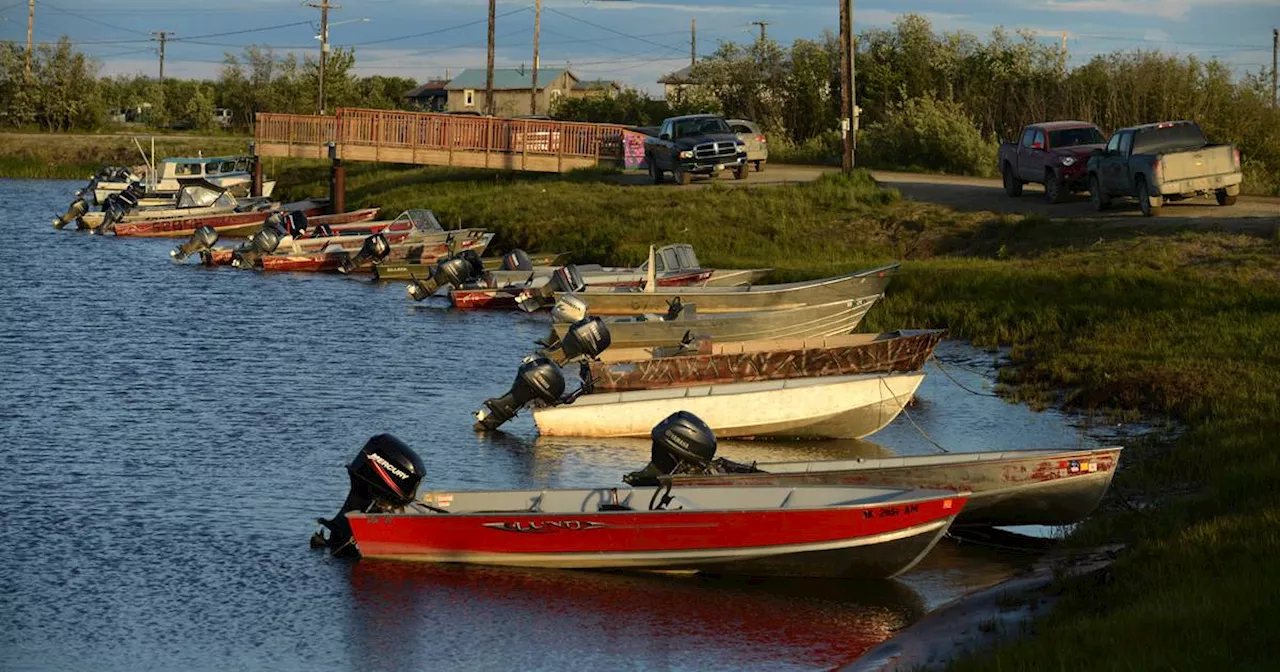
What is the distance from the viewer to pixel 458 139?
5991cm

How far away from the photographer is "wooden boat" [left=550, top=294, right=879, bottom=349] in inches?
1147

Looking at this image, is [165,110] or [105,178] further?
[165,110]

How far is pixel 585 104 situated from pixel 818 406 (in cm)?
6256

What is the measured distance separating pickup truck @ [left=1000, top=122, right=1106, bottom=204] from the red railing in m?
18.3

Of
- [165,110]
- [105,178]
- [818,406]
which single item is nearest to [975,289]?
[818,406]

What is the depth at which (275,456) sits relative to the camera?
22.1 metres

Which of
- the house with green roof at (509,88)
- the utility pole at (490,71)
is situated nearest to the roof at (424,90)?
the house with green roof at (509,88)

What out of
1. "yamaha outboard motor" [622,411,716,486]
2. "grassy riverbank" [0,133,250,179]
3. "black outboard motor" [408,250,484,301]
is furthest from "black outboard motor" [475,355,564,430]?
"grassy riverbank" [0,133,250,179]

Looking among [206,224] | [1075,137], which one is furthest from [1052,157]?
[206,224]

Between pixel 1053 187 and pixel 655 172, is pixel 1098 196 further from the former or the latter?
pixel 655 172

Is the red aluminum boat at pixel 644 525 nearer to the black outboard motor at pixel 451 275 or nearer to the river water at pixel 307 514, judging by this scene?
the river water at pixel 307 514

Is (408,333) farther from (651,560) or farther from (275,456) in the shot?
(651,560)

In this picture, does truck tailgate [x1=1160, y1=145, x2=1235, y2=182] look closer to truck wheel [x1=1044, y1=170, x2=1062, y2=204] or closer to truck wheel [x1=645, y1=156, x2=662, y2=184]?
truck wheel [x1=1044, y1=170, x2=1062, y2=204]

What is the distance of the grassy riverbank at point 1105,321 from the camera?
39.1 feet
